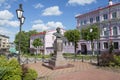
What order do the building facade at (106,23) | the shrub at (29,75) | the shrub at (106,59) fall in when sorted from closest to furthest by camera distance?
1. the shrub at (29,75)
2. the shrub at (106,59)
3. the building facade at (106,23)

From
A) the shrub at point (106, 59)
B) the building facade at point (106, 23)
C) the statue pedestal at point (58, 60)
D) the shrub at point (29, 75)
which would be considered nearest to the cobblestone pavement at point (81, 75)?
the shrub at point (29, 75)

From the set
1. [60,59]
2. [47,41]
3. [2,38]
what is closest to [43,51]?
[47,41]

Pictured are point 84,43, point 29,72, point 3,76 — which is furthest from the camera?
point 84,43

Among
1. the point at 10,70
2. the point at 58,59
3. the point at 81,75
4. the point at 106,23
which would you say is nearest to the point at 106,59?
the point at 58,59

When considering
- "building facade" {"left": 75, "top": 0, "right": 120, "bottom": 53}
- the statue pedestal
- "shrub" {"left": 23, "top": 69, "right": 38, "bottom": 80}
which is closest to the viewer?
"shrub" {"left": 23, "top": 69, "right": 38, "bottom": 80}

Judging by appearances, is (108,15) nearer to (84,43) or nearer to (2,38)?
(84,43)

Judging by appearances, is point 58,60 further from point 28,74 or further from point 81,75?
point 28,74

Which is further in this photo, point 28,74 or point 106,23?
point 106,23

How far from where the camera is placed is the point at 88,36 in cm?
3584

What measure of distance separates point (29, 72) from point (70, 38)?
92.9ft

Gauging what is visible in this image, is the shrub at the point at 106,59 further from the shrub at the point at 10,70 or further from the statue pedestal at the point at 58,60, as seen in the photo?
the shrub at the point at 10,70

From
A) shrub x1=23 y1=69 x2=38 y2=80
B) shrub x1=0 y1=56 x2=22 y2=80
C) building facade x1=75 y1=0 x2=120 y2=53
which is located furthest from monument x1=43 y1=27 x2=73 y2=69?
building facade x1=75 y1=0 x2=120 y2=53

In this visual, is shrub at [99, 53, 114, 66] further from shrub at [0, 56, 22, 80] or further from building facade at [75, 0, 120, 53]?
building facade at [75, 0, 120, 53]

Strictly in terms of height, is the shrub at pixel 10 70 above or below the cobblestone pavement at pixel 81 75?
above
